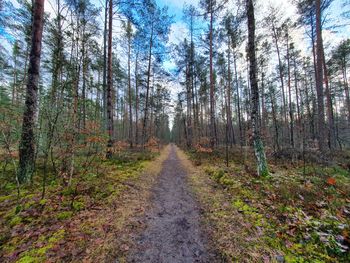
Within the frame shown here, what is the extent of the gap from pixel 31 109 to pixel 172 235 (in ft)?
16.8

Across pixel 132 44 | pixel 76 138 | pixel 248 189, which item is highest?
pixel 132 44

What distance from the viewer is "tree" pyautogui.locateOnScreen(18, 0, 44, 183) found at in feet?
14.2

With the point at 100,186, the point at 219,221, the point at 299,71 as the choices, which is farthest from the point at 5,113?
the point at 299,71

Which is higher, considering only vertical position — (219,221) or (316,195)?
→ (316,195)

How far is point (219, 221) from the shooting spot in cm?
346

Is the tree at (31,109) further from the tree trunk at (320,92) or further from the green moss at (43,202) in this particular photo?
the tree trunk at (320,92)

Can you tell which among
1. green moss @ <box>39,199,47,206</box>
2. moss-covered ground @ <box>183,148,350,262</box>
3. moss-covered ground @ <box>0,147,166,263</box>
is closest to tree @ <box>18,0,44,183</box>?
moss-covered ground @ <box>0,147,166,263</box>

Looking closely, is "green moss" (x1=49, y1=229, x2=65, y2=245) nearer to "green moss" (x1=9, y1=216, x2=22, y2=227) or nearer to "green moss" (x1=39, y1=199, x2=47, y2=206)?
"green moss" (x1=9, y1=216, x2=22, y2=227)

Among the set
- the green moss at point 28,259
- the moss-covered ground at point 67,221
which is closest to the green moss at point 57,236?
the moss-covered ground at point 67,221

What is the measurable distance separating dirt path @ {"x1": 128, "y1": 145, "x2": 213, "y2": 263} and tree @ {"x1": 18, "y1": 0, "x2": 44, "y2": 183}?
4036 millimetres

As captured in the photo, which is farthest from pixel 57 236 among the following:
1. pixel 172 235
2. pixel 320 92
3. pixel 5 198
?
pixel 320 92

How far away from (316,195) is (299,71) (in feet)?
66.7

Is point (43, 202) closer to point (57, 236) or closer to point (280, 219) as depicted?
point (57, 236)

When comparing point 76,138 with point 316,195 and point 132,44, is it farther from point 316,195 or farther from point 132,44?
point 132,44
